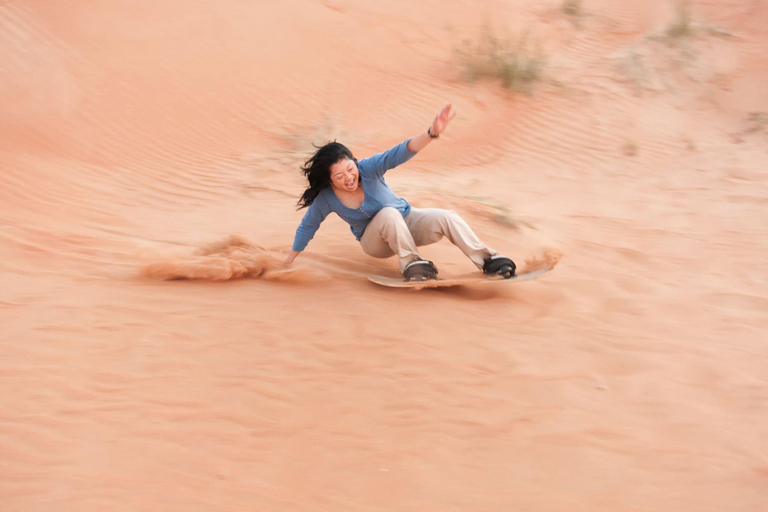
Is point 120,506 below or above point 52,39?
below

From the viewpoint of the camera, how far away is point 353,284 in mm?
4934

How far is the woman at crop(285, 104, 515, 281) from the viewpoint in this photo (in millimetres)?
4457

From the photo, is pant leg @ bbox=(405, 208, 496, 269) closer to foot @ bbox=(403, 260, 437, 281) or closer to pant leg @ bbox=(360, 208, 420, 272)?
pant leg @ bbox=(360, 208, 420, 272)

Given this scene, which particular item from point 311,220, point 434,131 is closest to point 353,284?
point 311,220

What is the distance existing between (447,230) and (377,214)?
48cm

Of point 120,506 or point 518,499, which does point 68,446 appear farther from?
point 518,499

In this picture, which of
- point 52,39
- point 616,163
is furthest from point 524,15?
point 52,39

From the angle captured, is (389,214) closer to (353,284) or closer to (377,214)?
(377,214)

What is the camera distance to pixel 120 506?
260 centimetres

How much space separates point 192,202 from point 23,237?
73.4 inches

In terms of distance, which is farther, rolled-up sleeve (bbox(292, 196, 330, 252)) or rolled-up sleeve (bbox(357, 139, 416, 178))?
rolled-up sleeve (bbox(292, 196, 330, 252))

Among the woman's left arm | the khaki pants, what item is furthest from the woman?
the woman's left arm

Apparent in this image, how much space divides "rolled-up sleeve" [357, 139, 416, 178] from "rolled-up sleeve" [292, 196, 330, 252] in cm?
37

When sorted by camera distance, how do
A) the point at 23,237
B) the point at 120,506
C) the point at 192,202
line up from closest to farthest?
the point at 120,506 → the point at 23,237 → the point at 192,202
